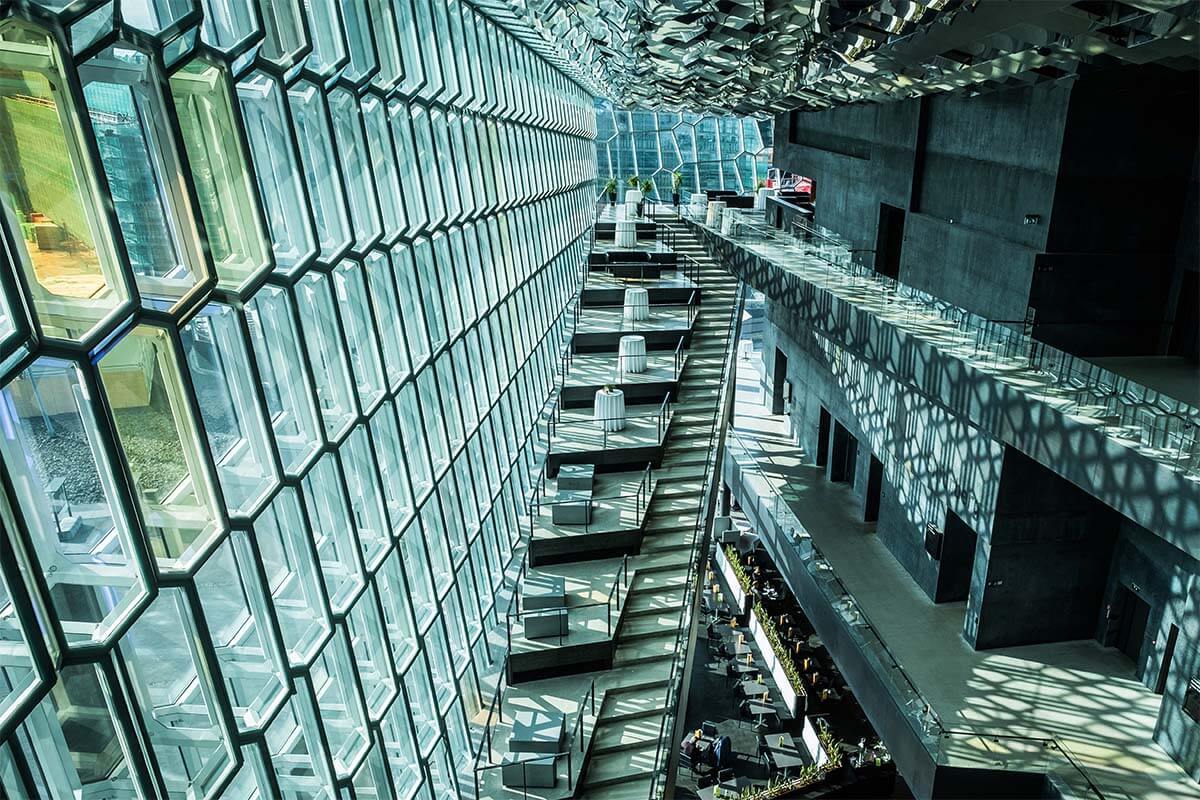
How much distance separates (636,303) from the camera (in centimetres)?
2870

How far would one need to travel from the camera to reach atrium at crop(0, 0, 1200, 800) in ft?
18.7

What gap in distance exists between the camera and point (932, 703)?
1927 centimetres

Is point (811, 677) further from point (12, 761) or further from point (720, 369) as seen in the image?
point (12, 761)

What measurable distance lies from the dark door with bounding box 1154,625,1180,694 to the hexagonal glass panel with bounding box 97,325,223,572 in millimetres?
18507

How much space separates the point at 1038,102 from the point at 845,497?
56.2 feet

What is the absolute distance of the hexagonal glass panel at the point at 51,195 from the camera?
16.3 feet

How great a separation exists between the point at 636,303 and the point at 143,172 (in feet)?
75.0

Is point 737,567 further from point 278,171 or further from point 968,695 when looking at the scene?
point 278,171

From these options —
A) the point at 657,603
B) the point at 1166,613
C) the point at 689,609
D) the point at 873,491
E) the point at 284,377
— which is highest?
the point at 284,377

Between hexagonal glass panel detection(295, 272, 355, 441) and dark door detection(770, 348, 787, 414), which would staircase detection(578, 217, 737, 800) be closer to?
hexagonal glass panel detection(295, 272, 355, 441)

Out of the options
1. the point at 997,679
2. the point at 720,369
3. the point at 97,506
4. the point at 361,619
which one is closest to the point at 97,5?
the point at 97,506

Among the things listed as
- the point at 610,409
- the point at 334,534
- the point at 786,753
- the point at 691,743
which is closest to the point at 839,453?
the point at 786,753

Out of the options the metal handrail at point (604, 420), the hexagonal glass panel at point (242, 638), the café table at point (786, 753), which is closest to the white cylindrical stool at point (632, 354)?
the metal handrail at point (604, 420)

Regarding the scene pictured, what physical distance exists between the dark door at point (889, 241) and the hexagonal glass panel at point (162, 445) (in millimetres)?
26686
